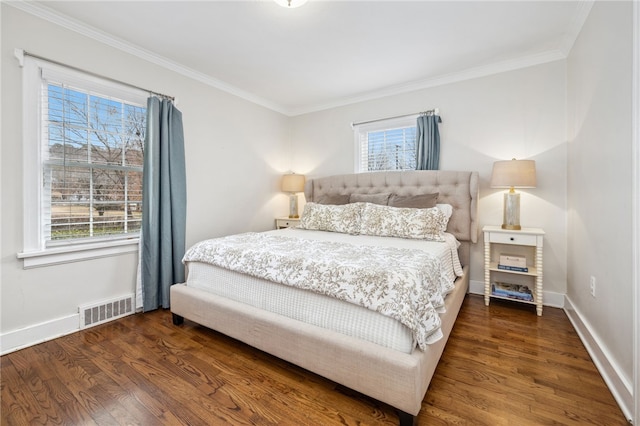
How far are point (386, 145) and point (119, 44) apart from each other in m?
3.07

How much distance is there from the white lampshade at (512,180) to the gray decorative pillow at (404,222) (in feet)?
2.05

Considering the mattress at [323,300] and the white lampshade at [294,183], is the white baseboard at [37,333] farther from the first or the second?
the white lampshade at [294,183]

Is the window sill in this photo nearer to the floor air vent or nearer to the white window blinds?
the white window blinds

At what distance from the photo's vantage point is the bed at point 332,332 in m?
1.31

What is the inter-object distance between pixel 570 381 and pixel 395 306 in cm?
125

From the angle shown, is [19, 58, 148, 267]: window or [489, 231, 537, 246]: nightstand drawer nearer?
[19, 58, 148, 267]: window

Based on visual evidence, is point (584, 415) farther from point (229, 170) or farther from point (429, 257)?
point (229, 170)

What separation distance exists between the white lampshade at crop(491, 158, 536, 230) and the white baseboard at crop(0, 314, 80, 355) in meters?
4.00

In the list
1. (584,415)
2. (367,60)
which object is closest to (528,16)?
(367,60)

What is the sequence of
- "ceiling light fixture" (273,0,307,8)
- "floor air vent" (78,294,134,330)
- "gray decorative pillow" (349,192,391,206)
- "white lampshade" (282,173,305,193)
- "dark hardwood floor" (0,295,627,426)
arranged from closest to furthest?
"dark hardwood floor" (0,295,627,426) < "ceiling light fixture" (273,0,307,8) < "floor air vent" (78,294,134,330) < "gray decorative pillow" (349,192,391,206) < "white lampshade" (282,173,305,193)

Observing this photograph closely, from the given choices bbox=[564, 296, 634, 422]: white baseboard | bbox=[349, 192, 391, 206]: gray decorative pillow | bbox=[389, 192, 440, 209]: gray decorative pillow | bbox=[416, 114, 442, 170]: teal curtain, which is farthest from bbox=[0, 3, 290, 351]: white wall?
bbox=[564, 296, 634, 422]: white baseboard

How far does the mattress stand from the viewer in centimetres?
141

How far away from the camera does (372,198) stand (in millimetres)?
3293

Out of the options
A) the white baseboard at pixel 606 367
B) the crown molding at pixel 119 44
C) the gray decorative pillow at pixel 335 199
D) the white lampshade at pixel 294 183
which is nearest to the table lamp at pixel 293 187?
the white lampshade at pixel 294 183
